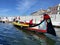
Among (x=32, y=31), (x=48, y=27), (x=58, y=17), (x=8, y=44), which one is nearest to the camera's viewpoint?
(x=8, y=44)

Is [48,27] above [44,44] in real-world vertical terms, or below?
above

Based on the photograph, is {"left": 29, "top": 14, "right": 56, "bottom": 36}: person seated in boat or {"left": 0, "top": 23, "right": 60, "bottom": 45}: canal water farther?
{"left": 29, "top": 14, "right": 56, "bottom": 36}: person seated in boat

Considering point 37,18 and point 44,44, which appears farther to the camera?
point 37,18

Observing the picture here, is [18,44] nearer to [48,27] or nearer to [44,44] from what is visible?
[44,44]

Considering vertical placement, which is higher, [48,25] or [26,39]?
[48,25]

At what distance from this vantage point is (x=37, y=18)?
200 ft

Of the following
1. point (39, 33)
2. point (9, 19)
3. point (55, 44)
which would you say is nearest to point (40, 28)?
point (39, 33)

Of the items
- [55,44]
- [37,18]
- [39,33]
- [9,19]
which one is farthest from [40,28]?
[9,19]

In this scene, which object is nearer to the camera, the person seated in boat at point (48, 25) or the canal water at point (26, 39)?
the canal water at point (26, 39)

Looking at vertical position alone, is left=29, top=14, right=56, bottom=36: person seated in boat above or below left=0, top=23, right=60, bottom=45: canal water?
above

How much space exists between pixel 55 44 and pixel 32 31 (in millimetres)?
11807

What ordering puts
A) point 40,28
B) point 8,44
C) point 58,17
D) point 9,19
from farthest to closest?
A: point 9,19 → point 58,17 → point 40,28 → point 8,44

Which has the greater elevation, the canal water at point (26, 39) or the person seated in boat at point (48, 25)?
the person seated in boat at point (48, 25)

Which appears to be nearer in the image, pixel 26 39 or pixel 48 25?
pixel 26 39
